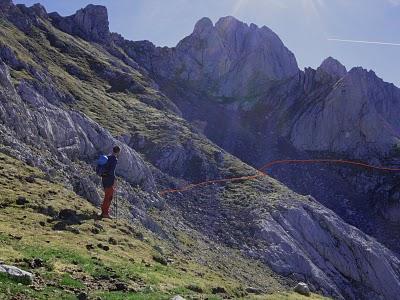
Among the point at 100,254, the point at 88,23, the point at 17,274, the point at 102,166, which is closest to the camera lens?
the point at 17,274

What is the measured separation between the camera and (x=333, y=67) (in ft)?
432

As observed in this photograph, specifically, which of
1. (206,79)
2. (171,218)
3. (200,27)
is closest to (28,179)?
(171,218)

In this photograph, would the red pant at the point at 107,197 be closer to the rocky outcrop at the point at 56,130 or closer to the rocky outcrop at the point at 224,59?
the rocky outcrop at the point at 56,130

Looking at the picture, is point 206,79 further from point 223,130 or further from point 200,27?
point 223,130

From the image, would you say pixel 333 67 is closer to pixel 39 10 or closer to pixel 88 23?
pixel 88 23

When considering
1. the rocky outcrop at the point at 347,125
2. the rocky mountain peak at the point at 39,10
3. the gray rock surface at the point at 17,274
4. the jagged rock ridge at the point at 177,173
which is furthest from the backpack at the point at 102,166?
the rocky mountain peak at the point at 39,10

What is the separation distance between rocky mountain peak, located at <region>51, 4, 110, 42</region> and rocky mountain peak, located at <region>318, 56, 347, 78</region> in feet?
187

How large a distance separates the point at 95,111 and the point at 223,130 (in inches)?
1683

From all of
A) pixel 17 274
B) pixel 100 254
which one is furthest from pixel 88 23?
pixel 17 274

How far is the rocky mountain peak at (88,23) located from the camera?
412 ft

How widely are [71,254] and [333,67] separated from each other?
119 metres

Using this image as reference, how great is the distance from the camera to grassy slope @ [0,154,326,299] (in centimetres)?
1822

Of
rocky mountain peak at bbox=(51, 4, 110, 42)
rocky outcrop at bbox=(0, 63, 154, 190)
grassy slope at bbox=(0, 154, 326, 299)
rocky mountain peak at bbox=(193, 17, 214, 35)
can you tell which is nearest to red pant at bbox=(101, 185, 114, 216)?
grassy slope at bbox=(0, 154, 326, 299)

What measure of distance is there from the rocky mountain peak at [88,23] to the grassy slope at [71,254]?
315ft
